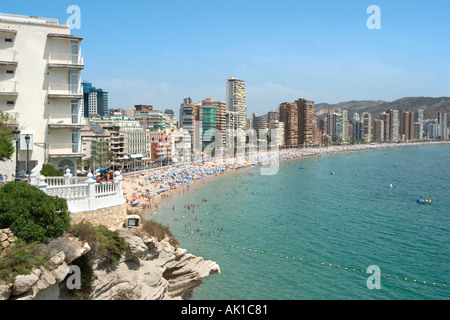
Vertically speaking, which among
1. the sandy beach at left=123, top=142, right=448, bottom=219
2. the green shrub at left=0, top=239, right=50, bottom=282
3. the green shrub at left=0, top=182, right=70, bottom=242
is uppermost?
the green shrub at left=0, top=182, right=70, bottom=242

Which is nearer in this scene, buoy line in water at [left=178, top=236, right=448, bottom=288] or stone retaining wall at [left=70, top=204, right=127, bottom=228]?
stone retaining wall at [left=70, top=204, right=127, bottom=228]

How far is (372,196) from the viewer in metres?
46.1

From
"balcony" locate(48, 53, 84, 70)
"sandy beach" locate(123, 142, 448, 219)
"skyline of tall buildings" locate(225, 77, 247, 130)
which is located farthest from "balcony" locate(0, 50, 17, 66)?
"skyline of tall buildings" locate(225, 77, 247, 130)

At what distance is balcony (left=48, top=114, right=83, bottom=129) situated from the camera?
45.0 feet

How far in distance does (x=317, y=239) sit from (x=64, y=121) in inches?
764

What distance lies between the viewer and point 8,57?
13203 mm

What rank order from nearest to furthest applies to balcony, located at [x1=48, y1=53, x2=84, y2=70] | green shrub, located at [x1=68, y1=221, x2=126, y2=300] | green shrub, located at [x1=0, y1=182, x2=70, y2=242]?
1. green shrub, located at [x1=0, y1=182, x2=70, y2=242]
2. green shrub, located at [x1=68, y1=221, x2=126, y2=300]
3. balcony, located at [x1=48, y1=53, x2=84, y2=70]

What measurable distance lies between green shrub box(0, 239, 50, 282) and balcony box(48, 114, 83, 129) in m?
7.58

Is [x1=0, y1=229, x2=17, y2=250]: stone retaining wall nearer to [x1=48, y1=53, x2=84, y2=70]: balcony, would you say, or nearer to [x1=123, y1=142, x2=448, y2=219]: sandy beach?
[x1=48, y1=53, x2=84, y2=70]: balcony

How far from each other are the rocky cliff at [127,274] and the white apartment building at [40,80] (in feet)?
19.1

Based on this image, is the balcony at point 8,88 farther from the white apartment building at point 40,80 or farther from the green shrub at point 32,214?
the green shrub at point 32,214

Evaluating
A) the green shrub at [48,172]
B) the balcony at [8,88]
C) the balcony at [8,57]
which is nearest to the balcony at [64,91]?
the balcony at [8,88]

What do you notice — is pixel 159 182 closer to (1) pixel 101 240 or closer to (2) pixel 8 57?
(2) pixel 8 57

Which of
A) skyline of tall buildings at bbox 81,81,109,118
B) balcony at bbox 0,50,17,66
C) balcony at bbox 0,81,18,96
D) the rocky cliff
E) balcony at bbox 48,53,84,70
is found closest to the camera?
the rocky cliff
